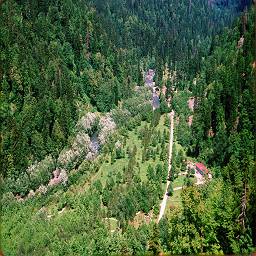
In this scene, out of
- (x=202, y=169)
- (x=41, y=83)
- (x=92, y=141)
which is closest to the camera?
(x=202, y=169)

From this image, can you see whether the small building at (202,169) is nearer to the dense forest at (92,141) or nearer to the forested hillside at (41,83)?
the dense forest at (92,141)

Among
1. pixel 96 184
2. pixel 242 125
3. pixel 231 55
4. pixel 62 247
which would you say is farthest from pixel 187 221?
pixel 231 55

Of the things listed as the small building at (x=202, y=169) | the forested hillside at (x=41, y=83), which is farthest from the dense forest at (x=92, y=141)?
the small building at (x=202, y=169)

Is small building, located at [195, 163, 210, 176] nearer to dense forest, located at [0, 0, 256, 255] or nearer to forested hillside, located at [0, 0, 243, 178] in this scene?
dense forest, located at [0, 0, 256, 255]

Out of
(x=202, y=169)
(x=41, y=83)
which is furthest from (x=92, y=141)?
(x=202, y=169)

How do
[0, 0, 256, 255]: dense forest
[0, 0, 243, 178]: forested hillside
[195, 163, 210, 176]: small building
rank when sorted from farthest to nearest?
[0, 0, 243, 178]: forested hillside, [195, 163, 210, 176]: small building, [0, 0, 256, 255]: dense forest

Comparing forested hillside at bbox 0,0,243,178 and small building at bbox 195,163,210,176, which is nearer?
small building at bbox 195,163,210,176

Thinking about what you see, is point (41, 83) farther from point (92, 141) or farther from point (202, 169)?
point (202, 169)

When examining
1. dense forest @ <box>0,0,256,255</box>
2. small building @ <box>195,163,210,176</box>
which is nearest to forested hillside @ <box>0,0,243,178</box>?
dense forest @ <box>0,0,256,255</box>

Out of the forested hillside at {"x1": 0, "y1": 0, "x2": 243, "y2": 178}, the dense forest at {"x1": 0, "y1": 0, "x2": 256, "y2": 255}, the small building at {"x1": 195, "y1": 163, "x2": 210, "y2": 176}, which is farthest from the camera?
the forested hillside at {"x1": 0, "y1": 0, "x2": 243, "y2": 178}
